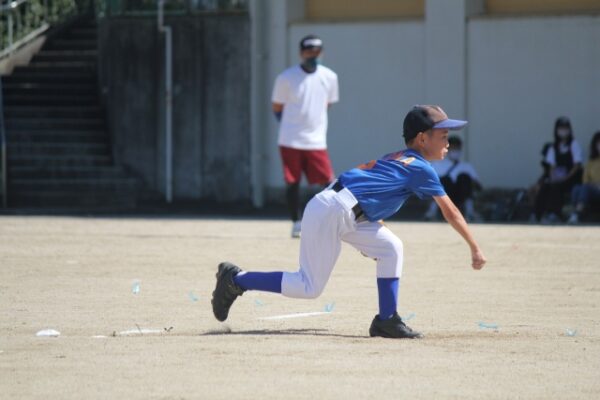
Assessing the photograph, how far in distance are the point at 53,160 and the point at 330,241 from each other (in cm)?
1553

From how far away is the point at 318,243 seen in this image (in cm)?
898

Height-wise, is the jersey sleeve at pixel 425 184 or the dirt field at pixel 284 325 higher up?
the jersey sleeve at pixel 425 184

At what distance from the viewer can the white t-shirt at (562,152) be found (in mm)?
19875

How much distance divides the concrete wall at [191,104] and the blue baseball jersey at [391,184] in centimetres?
1480

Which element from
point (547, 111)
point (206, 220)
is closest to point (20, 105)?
point (206, 220)

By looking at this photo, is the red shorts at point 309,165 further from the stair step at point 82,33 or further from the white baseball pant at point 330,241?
the stair step at point 82,33

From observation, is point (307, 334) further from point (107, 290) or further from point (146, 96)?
point (146, 96)

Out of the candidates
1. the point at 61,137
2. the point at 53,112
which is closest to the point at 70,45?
the point at 53,112

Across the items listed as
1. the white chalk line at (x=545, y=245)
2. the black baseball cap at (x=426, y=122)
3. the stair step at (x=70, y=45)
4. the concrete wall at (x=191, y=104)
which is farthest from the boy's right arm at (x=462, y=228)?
the stair step at (x=70, y=45)

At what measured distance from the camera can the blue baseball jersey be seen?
894 centimetres

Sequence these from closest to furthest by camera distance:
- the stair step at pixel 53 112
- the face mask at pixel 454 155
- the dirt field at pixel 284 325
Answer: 1. the dirt field at pixel 284 325
2. the face mask at pixel 454 155
3. the stair step at pixel 53 112

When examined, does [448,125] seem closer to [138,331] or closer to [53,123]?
[138,331]

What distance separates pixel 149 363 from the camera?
26.5 feet

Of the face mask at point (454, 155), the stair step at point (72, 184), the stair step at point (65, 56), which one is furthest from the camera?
the stair step at point (65, 56)
